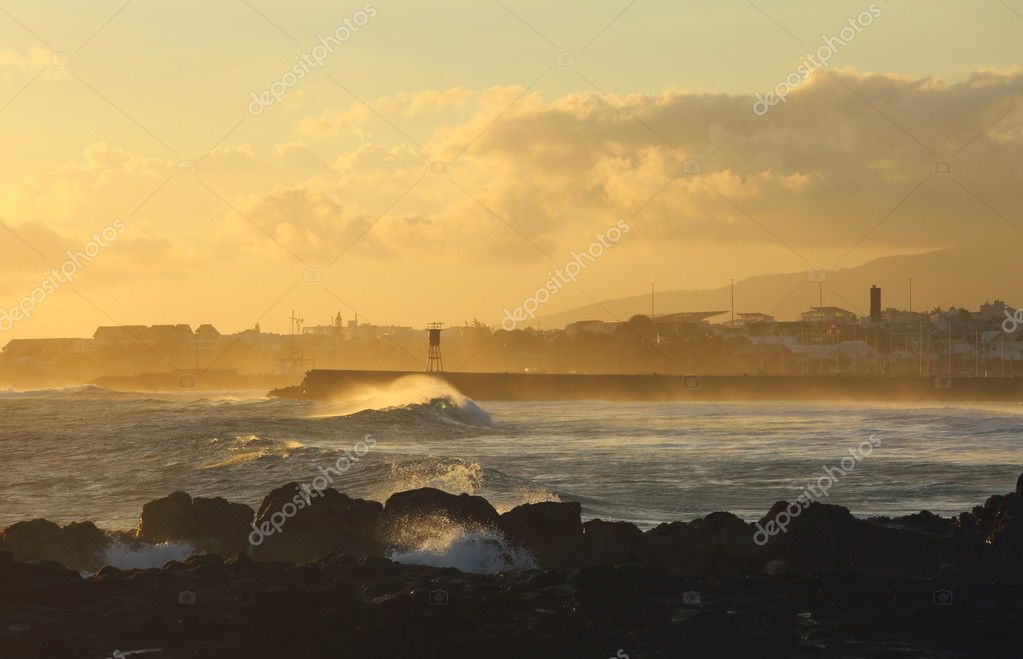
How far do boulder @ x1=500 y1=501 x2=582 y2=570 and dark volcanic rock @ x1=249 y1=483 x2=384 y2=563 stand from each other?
2026 millimetres

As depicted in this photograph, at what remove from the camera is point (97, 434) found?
49.2 metres

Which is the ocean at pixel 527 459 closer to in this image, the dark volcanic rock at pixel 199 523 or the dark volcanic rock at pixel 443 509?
the dark volcanic rock at pixel 443 509

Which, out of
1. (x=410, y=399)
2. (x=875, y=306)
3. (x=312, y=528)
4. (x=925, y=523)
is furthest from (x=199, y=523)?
(x=875, y=306)

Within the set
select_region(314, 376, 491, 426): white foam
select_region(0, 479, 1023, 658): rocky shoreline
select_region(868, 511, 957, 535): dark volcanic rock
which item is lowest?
select_region(0, 479, 1023, 658): rocky shoreline

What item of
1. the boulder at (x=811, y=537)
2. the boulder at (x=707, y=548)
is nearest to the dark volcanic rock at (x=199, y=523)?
the boulder at (x=707, y=548)

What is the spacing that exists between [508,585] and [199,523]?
18.6ft

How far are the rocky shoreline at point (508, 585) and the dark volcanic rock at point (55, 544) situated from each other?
0.02 meters

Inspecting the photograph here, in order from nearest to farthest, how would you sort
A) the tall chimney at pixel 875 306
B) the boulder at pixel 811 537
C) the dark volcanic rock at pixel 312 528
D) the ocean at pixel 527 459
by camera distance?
the boulder at pixel 811 537 → the dark volcanic rock at pixel 312 528 → the ocean at pixel 527 459 → the tall chimney at pixel 875 306

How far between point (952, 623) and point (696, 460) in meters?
24.6

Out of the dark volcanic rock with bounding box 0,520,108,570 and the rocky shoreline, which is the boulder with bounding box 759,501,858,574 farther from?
the dark volcanic rock with bounding box 0,520,108,570

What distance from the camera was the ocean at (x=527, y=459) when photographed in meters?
29.1

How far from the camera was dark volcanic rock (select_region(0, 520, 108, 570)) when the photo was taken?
19094 millimetres

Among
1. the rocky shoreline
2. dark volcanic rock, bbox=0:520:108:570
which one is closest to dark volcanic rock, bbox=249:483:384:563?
the rocky shoreline

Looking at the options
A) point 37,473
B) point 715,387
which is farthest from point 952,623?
point 715,387
